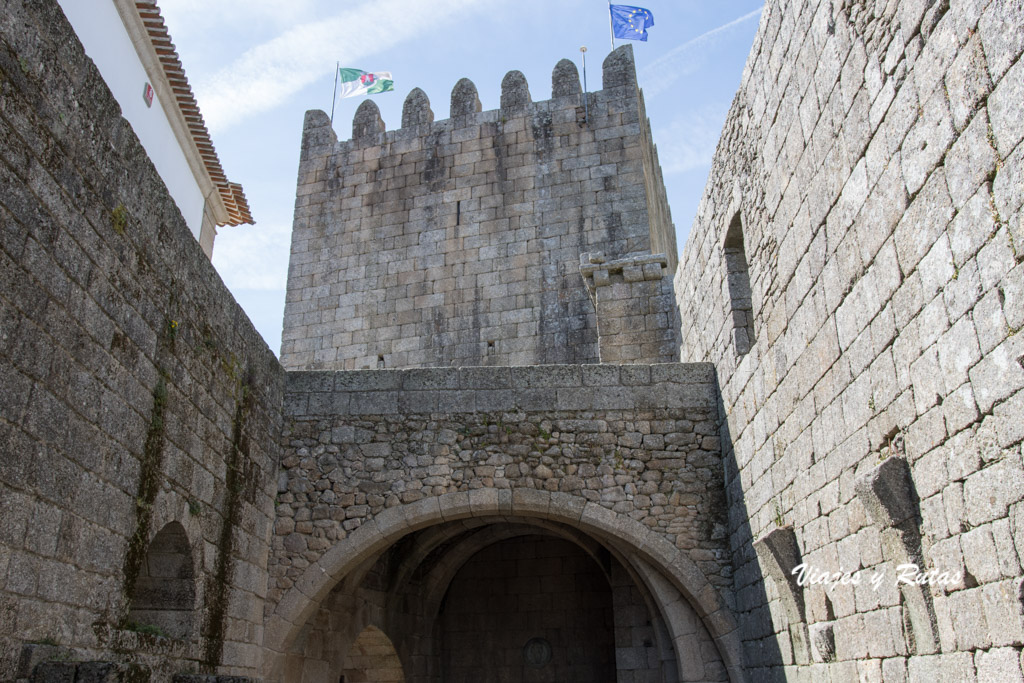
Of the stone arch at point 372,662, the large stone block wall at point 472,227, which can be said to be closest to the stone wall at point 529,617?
the stone arch at point 372,662

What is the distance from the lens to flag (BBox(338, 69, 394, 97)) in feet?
43.4

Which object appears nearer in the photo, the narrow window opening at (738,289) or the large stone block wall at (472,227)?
the narrow window opening at (738,289)

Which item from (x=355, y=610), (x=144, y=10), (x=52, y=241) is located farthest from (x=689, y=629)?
(x=144, y=10)

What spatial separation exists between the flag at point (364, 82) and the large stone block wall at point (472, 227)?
1011 millimetres

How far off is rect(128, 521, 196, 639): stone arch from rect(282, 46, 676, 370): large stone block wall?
5791 millimetres

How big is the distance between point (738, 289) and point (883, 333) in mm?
2356

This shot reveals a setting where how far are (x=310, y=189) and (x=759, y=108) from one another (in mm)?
8389

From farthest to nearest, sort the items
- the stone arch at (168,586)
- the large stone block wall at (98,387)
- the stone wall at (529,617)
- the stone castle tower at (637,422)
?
the stone wall at (529,617), the stone arch at (168,586), the large stone block wall at (98,387), the stone castle tower at (637,422)

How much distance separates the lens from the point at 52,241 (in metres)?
3.52

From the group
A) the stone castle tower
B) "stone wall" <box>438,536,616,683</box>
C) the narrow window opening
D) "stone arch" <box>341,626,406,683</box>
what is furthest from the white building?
the narrow window opening

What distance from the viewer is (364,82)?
526 inches

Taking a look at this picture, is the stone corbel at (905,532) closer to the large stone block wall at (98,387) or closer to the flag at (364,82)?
the large stone block wall at (98,387)

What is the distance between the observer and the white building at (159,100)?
27.8 feet

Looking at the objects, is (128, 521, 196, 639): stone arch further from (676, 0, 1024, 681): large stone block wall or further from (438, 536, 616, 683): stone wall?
(438, 536, 616, 683): stone wall
